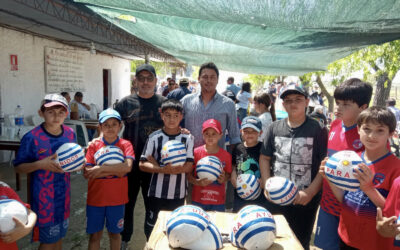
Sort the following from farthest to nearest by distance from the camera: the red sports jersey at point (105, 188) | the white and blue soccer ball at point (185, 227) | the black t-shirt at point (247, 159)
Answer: the black t-shirt at point (247, 159) < the red sports jersey at point (105, 188) < the white and blue soccer ball at point (185, 227)

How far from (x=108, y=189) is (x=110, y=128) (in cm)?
61

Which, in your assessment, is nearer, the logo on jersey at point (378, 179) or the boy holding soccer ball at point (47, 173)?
the logo on jersey at point (378, 179)

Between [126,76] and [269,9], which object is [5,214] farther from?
[126,76]

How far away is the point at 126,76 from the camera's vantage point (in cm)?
1984

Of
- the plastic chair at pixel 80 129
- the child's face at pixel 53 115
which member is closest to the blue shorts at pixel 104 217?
the child's face at pixel 53 115

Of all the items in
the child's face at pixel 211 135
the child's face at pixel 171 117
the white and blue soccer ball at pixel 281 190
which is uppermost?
the child's face at pixel 171 117

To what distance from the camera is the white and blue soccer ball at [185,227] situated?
5.22ft

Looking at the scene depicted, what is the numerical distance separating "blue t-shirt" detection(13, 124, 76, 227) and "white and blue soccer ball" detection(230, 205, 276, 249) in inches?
68.8

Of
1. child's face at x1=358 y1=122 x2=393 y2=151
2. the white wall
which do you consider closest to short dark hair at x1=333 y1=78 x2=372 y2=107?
child's face at x1=358 y1=122 x2=393 y2=151

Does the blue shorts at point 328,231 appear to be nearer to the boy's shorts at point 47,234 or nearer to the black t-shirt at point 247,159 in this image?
the black t-shirt at point 247,159

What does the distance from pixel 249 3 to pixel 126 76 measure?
60.6ft

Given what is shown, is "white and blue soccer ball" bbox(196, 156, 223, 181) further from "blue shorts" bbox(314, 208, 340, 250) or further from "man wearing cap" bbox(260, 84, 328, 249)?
"blue shorts" bbox(314, 208, 340, 250)

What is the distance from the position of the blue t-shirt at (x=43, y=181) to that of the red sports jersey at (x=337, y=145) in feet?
7.83

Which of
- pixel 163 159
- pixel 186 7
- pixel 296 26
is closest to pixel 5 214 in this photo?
pixel 163 159
